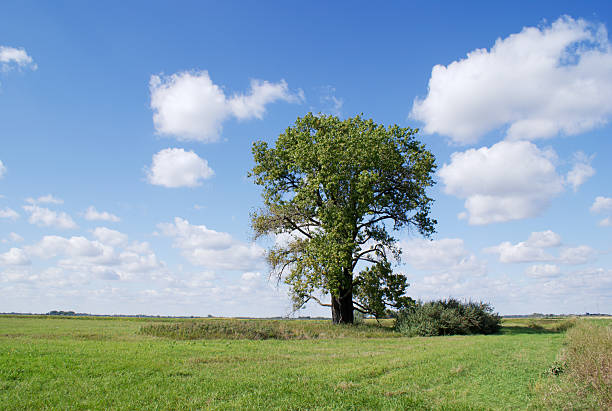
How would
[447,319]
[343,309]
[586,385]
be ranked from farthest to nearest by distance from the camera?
[343,309] < [447,319] < [586,385]

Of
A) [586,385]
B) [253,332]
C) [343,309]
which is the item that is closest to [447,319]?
[343,309]

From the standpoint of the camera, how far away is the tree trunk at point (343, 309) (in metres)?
32.0

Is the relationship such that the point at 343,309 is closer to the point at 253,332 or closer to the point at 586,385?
the point at 253,332

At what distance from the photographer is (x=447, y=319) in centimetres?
2761

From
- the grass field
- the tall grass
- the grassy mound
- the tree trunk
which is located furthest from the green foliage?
the tall grass

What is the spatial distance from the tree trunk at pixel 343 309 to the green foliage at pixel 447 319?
4.15 metres

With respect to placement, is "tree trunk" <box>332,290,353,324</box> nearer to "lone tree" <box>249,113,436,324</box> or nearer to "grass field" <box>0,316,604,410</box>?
"lone tree" <box>249,113,436,324</box>

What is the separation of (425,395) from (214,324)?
63.7 feet

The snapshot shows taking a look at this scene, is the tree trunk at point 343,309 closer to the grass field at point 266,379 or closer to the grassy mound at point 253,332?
the grassy mound at point 253,332

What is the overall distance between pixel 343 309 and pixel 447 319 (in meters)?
8.26

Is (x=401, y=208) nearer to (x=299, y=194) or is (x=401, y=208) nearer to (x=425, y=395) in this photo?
(x=299, y=194)

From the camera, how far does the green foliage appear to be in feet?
89.3

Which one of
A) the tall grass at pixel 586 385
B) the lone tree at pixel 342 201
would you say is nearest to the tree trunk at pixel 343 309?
the lone tree at pixel 342 201

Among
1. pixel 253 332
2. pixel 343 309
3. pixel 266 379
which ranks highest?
pixel 343 309
